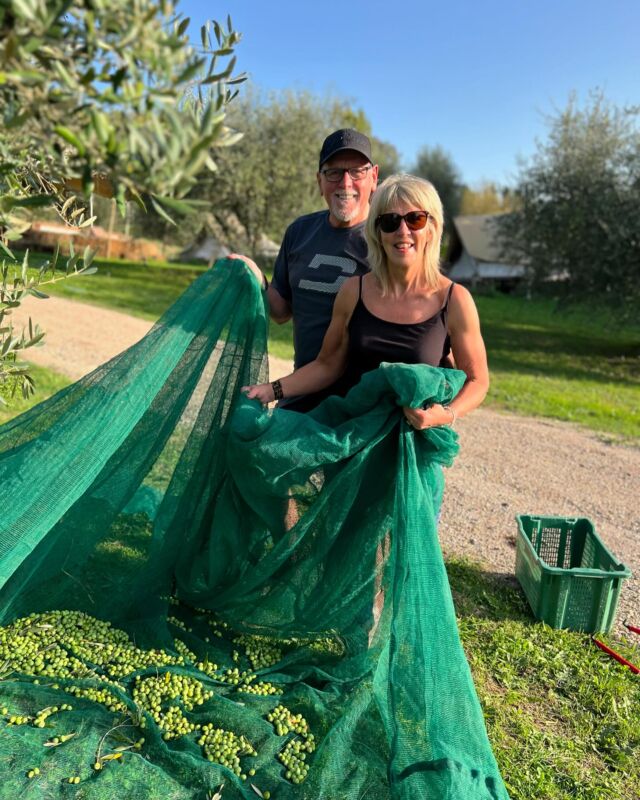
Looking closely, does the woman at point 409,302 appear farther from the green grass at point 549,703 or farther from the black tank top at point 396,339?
the green grass at point 549,703

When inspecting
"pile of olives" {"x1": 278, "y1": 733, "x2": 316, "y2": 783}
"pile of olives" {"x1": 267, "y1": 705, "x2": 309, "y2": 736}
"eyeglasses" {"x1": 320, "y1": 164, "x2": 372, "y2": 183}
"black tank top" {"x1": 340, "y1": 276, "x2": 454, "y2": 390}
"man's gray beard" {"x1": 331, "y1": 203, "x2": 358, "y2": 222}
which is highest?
"eyeglasses" {"x1": 320, "y1": 164, "x2": 372, "y2": 183}

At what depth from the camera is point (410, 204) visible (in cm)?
310

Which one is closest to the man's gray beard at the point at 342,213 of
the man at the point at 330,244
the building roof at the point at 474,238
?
the man at the point at 330,244

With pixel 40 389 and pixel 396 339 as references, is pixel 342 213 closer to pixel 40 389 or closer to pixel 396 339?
pixel 396 339

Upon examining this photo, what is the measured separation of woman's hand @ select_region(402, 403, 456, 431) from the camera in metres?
3.00

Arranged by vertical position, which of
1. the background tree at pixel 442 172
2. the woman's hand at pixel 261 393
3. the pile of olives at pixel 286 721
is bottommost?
the pile of olives at pixel 286 721

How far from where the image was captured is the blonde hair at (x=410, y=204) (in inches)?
123

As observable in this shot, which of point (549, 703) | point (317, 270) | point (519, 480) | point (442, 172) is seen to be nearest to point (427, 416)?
point (317, 270)

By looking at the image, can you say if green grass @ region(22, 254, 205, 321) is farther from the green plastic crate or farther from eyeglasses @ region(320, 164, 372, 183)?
the green plastic crate

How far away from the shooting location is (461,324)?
3.26 m

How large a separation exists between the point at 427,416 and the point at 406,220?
35.4 inches

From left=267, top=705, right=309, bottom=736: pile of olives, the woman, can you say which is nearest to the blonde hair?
the woman

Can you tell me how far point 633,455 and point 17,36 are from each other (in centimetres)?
896

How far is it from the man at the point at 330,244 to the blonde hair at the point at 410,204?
1.54ft
